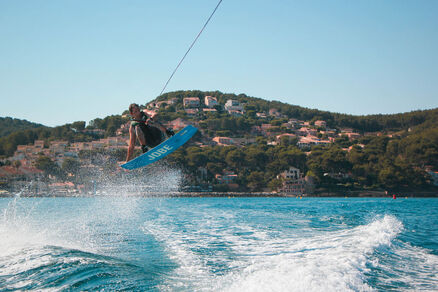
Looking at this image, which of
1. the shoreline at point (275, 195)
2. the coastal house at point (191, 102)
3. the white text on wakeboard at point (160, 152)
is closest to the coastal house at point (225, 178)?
the shoreline at point (275, 195)

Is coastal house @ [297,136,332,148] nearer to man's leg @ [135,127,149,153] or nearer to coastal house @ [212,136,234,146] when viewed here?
coastal house @ [212,136,234,146]

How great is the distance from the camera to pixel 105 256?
30.2 ft

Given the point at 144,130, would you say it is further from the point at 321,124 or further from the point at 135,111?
the point at 321,124

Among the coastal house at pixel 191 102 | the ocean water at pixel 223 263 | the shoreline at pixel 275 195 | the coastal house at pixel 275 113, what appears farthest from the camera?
the coastal house at pixel 275 113

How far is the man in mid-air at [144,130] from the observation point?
8547mm

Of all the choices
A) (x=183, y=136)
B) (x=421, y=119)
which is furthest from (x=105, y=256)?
(x=421, y=119)

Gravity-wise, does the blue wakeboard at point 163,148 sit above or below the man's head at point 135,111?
below

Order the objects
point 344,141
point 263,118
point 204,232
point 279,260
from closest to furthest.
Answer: point 279,260, point 204,232, point 344,141, point 263,118

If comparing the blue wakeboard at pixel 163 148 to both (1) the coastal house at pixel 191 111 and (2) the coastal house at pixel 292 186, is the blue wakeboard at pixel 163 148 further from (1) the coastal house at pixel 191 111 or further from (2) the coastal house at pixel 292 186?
(1) the coastal house at pixel 191 111

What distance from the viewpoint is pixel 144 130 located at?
8820mm

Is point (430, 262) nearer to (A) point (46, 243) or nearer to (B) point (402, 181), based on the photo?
(A) point (46, 243)

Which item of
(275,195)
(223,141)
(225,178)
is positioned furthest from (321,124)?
(275,195)

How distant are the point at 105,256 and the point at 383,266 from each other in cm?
596

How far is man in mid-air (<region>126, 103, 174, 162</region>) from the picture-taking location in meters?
8.55
